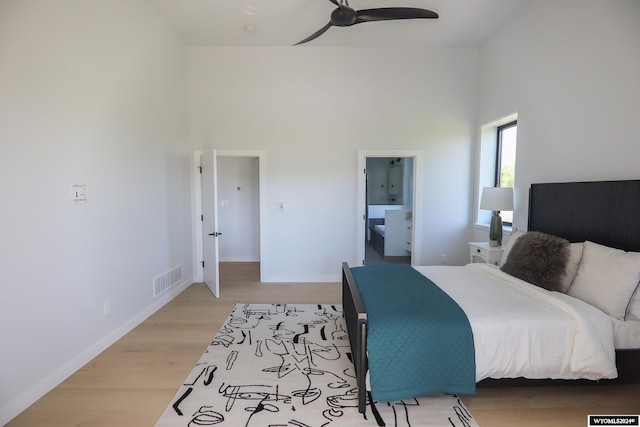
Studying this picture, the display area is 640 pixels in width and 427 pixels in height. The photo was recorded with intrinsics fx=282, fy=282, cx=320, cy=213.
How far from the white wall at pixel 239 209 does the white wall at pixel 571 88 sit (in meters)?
4.30

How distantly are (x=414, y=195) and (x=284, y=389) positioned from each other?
3277 millimetres

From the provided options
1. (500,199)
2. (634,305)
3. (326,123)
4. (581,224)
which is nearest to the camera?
(634,305)

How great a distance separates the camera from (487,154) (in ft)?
13.6

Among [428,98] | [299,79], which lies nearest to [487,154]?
[428,98]

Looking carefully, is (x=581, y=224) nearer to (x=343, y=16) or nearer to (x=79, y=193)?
(x=343, y=16)

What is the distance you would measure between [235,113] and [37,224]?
2.89m

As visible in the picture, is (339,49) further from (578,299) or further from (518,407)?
(518,407)

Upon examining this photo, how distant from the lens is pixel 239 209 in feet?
18.7

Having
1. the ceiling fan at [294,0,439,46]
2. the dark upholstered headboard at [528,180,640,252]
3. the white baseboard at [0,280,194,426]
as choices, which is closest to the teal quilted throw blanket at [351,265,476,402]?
the dark upholstered headboard at [528,180,640,252]

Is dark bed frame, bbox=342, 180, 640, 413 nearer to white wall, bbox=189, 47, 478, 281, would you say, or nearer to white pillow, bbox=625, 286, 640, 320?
white pillow, bbox=625, 286, 640, 320

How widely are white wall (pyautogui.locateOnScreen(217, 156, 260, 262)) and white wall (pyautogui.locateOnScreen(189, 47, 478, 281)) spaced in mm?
1395

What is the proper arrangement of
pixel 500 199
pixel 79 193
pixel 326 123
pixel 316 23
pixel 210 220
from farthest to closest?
1. pixel 326 123
2. pixel 210 220
3. pixel 316 23
4. pixel 500 199
5. pixel 79 193

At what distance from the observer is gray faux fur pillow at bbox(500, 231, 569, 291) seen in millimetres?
2176

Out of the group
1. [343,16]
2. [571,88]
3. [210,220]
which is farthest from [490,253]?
[210,220]
